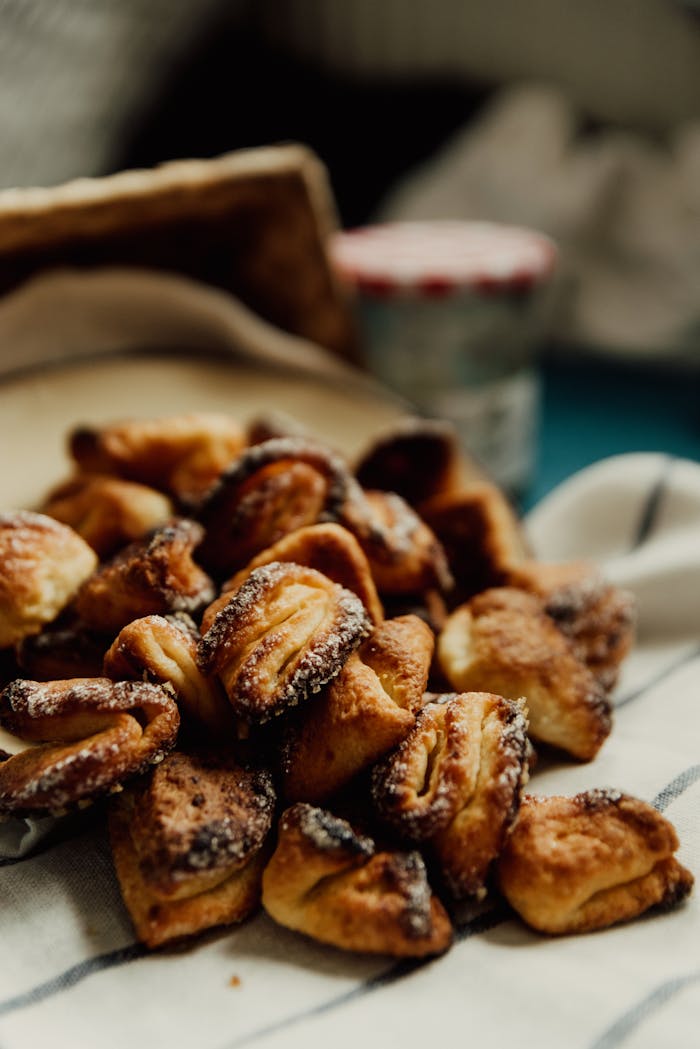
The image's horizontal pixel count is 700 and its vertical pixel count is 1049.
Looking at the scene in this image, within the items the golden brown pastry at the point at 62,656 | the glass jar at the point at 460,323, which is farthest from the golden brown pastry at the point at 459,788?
the glass jar at the point at 460,323

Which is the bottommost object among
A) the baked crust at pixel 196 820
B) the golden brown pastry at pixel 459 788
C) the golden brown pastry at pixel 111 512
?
the golden brown pastry at pixel 459 788

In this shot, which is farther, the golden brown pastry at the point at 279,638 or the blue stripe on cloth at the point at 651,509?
the blue stripe on cloth at the point at 651,509

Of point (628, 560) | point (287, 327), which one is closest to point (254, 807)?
point (628, 560)

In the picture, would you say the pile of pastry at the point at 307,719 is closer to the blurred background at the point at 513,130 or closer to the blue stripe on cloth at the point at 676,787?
the blue stripe on cloth at the point at 676,787

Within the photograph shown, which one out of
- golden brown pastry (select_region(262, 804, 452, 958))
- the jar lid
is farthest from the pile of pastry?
the jar lid

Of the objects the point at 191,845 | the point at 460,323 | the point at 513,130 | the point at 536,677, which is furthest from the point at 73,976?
the point at 513,130

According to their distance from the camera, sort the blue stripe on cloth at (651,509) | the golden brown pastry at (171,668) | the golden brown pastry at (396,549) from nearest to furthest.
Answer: the golden brown pastry at (171,668) → the golden brown pastry at (396,549) → the blue stripe on cloth at (651,509)

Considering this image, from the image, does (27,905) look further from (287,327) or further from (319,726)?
(287,327)

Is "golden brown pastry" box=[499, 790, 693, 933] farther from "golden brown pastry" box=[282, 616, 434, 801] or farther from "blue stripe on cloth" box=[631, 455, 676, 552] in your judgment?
"blue stripe on cloth" box=[631, 455, 676, 552]
